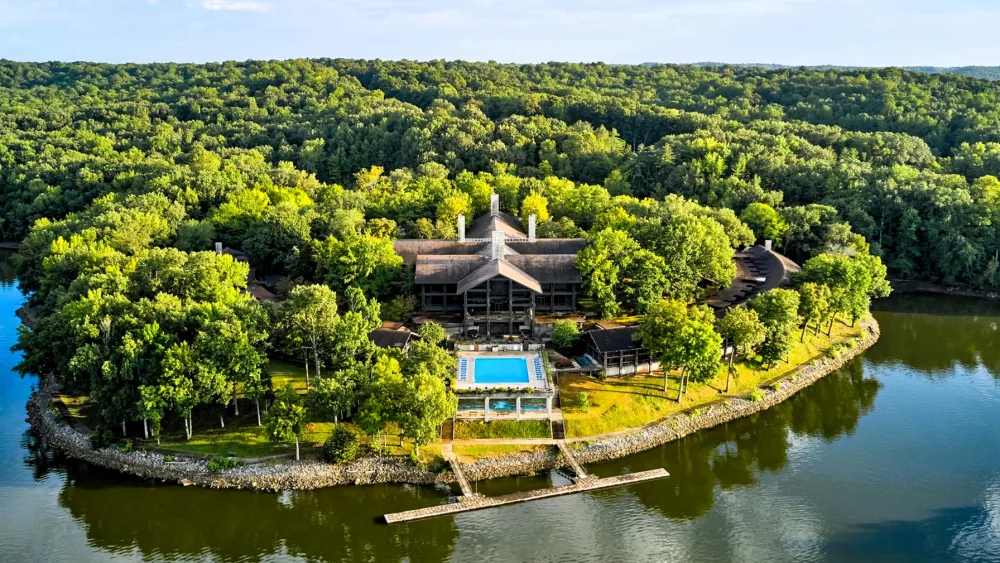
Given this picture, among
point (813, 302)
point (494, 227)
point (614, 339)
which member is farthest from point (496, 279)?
point (813, 302)

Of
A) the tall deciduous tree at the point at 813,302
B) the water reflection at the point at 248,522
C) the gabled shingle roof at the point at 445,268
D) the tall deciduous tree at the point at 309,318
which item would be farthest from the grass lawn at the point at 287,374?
the tall deciduous tree at the point at 813,302

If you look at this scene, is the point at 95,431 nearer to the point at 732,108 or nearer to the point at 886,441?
the point at 886,441

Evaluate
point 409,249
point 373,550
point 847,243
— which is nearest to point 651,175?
point 847,243

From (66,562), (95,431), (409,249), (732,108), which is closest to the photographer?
(66,562)

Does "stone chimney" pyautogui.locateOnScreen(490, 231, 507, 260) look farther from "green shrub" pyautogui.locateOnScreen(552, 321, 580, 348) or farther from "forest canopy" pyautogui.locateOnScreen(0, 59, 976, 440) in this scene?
"green shrub" pyautogui.locateOnScreen(552, 321, 580, 348)

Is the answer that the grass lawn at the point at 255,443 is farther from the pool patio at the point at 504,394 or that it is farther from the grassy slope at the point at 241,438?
the pool patio at the point at 504,394

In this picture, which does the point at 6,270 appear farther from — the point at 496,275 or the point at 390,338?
the point at 496,275

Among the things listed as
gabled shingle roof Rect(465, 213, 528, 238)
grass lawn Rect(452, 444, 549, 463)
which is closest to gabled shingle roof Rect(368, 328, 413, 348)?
grass lawn Rect(452, 444, 549, 463)

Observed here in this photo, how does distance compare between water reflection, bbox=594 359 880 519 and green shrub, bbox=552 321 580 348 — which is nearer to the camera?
water reflection, bbox=594 359 880 519
